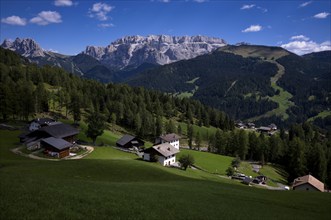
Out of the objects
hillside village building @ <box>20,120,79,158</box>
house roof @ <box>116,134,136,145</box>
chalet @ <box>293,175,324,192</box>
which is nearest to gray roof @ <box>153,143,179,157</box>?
house roof @ <box>116,134,136,145</box>

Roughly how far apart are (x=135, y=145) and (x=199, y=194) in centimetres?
7291

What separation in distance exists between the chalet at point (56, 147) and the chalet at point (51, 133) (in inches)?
240

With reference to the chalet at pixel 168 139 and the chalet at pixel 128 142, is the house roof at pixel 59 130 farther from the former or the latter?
the chalet at pixel 168 139

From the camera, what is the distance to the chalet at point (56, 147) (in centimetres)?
7519

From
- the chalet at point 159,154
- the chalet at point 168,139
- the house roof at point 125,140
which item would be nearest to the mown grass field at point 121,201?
the chalet at point 159,154

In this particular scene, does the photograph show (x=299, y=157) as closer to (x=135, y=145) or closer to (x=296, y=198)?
(x=135, y=145)

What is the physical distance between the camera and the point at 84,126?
400 feet

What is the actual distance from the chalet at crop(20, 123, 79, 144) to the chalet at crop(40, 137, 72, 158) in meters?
6.10

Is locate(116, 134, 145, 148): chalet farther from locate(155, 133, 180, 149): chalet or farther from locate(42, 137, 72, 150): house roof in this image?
locate(42, 137, 72, 150): house roof

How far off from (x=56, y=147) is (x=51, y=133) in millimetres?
13387

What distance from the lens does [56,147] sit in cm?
7456

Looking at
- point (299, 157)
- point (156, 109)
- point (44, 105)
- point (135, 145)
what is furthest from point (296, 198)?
point (156, 109)

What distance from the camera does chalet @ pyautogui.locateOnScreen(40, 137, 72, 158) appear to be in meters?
75.2

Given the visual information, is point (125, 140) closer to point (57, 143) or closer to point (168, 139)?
point (168, 139)
